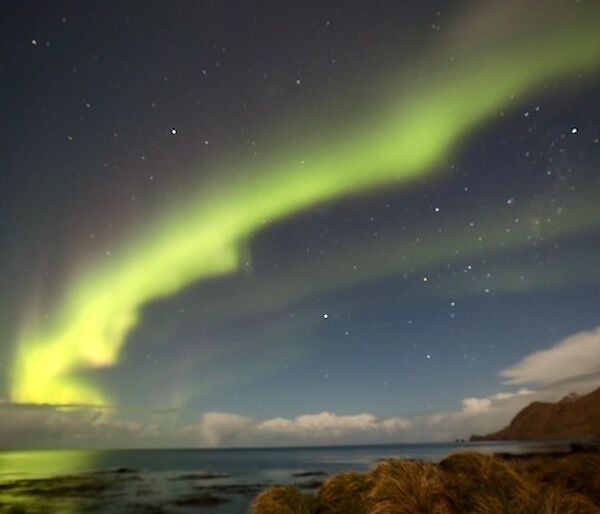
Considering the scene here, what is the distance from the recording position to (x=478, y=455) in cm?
1190

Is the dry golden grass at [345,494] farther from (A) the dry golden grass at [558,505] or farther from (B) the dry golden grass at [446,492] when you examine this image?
(A) the dry golden grass at [558,505]

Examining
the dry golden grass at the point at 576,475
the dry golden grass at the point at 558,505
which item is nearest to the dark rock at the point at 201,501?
the dry golden grass at the point at 576,475

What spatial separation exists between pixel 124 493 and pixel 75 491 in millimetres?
7217

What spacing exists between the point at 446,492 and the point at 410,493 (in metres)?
0.80

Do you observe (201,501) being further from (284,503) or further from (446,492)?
(446,492)

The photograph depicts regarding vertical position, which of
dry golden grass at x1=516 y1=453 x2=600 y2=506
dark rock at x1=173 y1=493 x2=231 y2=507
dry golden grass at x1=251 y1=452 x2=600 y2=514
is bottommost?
dark rock at x1=173 y1=493 x2=231 y2=507

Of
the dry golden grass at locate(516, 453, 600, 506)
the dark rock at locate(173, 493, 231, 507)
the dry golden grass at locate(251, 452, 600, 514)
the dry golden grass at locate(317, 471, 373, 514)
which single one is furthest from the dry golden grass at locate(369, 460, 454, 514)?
the dark rock at locate(173, 493, 231, 507)

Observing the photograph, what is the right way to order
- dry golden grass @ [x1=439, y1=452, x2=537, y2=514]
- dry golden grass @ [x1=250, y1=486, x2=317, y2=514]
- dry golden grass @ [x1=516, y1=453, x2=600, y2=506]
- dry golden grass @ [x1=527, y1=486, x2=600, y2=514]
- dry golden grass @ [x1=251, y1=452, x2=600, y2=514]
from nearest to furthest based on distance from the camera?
dry golden grass @ [x1=527, y1=486, x2=600, y2=514] < dry golden grass @ [x1=251, y1=452, x2=600, y2=514] < dry golden grass @ [x1=439, y1=452, x2=537, y2=514] < dry golden grass @ [x1=250, y1=486, x2=317, y2=514] < dry golden grass @ [x1=516, y1=453, x2=600, y2=506]

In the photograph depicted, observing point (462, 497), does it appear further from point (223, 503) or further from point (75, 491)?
point (75, 491)

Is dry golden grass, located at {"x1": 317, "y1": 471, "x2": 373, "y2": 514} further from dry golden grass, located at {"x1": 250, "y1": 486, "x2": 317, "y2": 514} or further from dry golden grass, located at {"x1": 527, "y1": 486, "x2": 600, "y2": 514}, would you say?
dry golden grass, located at {"x1": 527, "y1": 486, "x2": 600, "y2": 514}

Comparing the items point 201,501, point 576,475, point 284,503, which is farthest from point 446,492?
point 201,501

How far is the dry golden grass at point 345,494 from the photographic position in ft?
36.0

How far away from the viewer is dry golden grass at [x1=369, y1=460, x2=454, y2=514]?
9180 mm

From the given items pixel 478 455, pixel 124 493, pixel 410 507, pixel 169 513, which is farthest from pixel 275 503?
pixel 124 493
